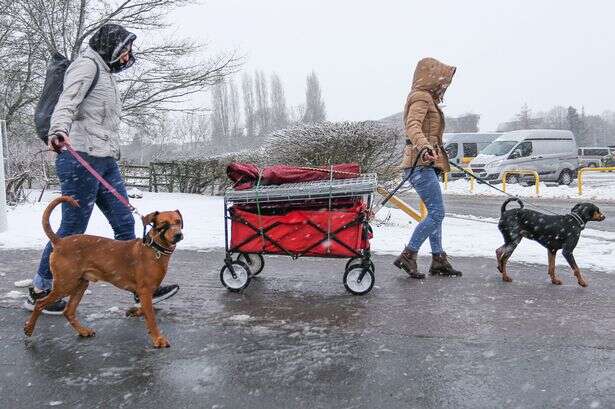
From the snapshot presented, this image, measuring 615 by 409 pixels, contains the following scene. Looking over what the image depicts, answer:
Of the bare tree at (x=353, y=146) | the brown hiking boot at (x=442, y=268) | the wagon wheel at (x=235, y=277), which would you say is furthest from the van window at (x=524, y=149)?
the wagon wheel at (x=235, y=277)

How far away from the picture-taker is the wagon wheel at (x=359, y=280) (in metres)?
4.77

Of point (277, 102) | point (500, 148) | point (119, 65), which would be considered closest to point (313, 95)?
point (277, 102)

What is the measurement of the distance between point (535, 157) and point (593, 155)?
74.6 ft

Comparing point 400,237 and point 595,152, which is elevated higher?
point 595,152

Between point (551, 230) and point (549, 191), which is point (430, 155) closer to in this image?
point (551, 230)

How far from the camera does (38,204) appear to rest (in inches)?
493

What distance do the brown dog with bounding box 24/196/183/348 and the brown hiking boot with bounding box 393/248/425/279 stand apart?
262cm

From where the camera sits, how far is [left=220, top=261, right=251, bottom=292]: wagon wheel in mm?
4895

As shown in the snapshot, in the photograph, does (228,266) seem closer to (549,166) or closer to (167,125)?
(167,125)

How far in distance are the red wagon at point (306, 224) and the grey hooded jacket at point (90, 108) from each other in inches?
48.3

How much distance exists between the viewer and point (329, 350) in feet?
11.1

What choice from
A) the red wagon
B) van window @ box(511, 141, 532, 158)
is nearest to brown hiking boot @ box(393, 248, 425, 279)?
the red wagon

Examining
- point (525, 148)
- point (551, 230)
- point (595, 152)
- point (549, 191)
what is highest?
point (525, 148)

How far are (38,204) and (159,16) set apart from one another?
9.50 meters
